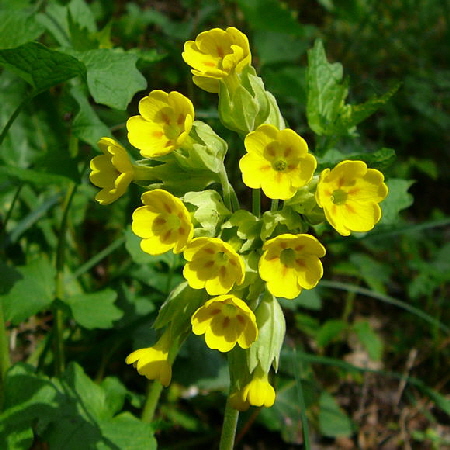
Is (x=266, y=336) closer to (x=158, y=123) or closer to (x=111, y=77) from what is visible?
(x=158, y=123)

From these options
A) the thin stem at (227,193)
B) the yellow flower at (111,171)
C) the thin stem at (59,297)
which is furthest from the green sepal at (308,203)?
the thin stem at (59,297)

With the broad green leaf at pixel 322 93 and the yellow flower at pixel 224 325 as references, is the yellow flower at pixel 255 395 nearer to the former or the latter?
the yellow flower at pixel 224 325

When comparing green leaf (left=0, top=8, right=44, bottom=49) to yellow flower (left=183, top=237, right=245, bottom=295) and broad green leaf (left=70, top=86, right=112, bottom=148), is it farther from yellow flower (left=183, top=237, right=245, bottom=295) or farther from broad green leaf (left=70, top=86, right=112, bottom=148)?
Result: yellow flower (left=183, top=237, right=245, bottom=295)

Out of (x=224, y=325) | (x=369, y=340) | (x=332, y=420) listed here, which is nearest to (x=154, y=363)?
(x=224, y=325)

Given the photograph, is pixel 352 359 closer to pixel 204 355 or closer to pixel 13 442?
pixel 204 355

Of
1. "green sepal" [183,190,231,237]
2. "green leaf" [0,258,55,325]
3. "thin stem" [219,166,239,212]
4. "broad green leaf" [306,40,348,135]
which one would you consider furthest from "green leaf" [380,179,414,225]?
"green leaf" [0,258,55,325]
